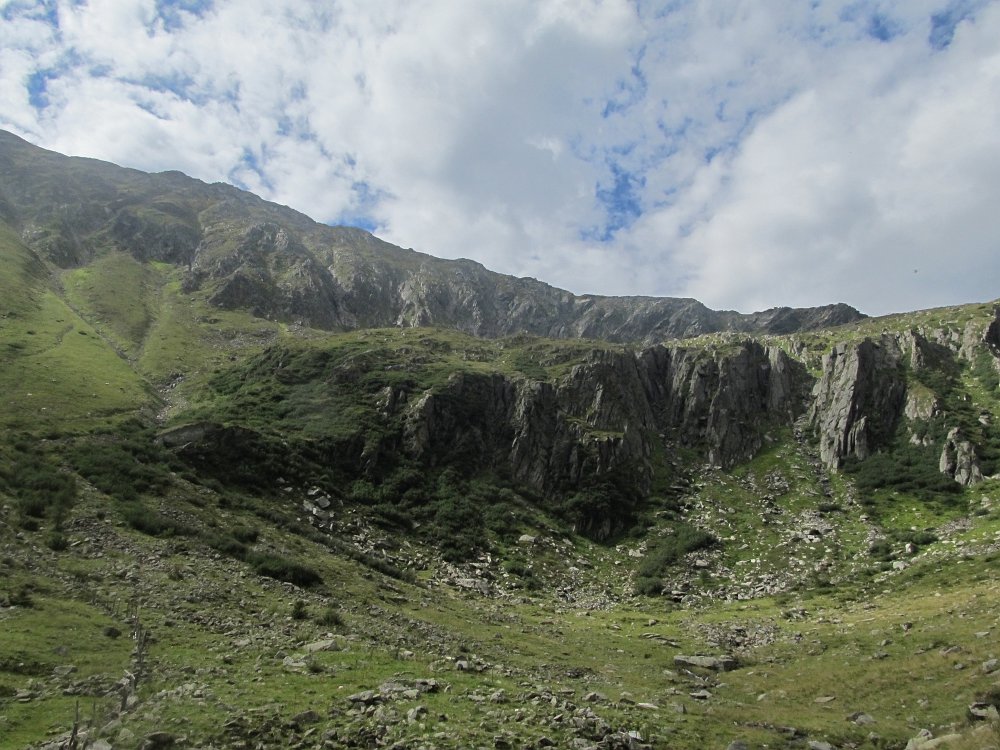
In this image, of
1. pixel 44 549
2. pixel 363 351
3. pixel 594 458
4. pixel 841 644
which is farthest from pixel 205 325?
pixel 841 644

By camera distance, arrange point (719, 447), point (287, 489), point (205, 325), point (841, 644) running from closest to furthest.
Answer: point (841, 644) → point (287, 489) → point (719, 447) → point (205, 325)

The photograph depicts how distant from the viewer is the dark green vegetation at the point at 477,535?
17.4m

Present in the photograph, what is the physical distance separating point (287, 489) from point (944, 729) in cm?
5351

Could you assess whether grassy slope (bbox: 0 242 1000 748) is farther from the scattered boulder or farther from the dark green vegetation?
the scattered boulder

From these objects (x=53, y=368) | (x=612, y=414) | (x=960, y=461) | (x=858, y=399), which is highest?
(x=858, y=399)

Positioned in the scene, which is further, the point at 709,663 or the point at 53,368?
the point at 53,368

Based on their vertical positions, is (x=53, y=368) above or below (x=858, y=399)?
below

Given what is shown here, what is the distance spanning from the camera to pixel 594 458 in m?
80.4

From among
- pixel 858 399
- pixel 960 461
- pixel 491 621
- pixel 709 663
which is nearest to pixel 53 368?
pixel 491 621

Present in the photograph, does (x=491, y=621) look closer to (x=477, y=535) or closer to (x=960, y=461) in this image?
(x=477, y=535)

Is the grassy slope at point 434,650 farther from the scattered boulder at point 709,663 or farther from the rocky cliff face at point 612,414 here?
the rocky cliff face at point 612,414

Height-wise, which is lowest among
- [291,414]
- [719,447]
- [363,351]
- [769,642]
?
[769,642]

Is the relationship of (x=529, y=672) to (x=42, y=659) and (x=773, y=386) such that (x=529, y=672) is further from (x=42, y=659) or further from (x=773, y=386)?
(x=773, y=386)

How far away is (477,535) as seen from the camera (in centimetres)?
6181
